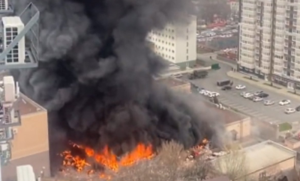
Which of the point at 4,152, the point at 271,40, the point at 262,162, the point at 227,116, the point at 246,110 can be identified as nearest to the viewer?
the point at 4,152

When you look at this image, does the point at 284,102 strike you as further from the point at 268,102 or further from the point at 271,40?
the point at 271,40

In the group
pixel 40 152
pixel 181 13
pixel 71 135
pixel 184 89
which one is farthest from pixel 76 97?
pixel 184 89

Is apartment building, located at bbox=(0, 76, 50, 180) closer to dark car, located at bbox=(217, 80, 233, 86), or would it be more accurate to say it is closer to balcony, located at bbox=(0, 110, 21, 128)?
balcony, located at bbox=(0, 110, 21, 128)

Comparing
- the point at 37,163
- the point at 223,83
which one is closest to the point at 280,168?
the point at 37,163

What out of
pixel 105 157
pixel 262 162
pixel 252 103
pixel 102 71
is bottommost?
pixel 252 103

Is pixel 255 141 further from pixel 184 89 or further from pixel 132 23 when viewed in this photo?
pixel 132 23

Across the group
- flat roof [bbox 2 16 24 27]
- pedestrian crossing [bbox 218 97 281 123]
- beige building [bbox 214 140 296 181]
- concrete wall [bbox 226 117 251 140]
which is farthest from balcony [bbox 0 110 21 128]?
pedestrian crossing [bbox 218 97 281 123]
